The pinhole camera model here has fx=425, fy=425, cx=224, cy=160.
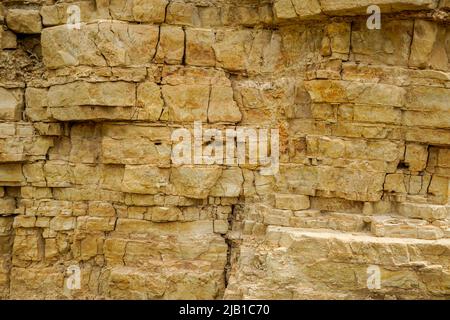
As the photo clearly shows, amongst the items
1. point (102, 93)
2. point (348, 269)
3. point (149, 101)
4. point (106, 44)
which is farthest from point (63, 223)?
point (348, 269)

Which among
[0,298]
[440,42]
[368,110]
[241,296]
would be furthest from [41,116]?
[440,42]

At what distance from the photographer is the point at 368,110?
7047mm

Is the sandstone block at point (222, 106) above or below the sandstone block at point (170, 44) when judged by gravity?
below

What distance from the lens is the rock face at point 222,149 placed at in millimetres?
6863

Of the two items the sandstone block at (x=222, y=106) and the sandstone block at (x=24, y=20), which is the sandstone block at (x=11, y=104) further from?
the sandstone block at (x=222, y=106)

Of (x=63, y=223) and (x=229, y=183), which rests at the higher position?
(x=229, y=183)

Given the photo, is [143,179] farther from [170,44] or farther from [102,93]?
[170,44]

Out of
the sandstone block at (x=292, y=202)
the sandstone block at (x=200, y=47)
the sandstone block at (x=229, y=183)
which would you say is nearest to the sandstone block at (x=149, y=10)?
the sandstone block at (x=200, y=47)

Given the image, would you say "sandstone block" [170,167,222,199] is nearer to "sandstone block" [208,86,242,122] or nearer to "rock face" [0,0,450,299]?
"rock face" [0,0,450,299]

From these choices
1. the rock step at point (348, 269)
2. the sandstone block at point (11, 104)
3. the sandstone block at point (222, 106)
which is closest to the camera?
the rock step at point (348, 269)

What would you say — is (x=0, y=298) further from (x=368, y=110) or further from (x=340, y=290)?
(x=368, y=110)

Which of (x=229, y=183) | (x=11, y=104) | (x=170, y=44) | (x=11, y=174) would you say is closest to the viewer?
(x=170, y=44)

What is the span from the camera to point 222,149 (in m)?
7.54

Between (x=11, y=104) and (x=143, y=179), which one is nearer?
(x=143, y=179)
